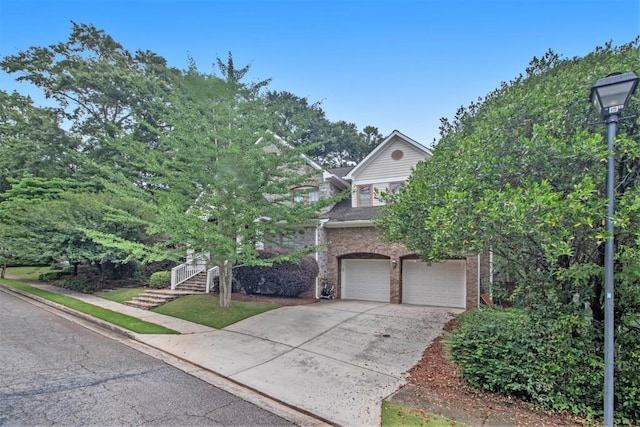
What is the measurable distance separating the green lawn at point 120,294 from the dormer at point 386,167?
11336 mm

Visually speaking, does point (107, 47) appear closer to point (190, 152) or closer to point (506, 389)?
point (190, 152)

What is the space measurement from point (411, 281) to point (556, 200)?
37.5 ft

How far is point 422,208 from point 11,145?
105 feet

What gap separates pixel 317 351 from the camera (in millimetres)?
7785

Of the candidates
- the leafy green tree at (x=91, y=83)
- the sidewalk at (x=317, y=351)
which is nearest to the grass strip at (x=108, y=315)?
the sidewalk at (x=317, y=351)

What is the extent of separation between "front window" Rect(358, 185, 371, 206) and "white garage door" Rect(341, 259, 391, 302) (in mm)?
2821

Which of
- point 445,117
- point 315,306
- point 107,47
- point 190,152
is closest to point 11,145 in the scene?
point 107,47

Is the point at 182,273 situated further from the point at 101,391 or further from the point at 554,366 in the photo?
the point at 554,366

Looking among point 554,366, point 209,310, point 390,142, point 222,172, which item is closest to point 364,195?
point 390,142

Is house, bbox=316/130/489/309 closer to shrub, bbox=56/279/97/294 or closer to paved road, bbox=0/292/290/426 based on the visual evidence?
paved road, bbox=0/292/290/426

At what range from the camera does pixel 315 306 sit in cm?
1312

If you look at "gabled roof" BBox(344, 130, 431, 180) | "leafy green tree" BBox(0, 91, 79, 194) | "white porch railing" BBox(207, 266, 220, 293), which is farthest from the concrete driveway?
"leafy green tree" BBox(0, 91, 79, 194)

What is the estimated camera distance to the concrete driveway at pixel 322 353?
541 cm

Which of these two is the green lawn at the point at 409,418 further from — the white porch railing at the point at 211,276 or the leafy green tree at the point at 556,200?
the white porch railing at the point at 211,276
